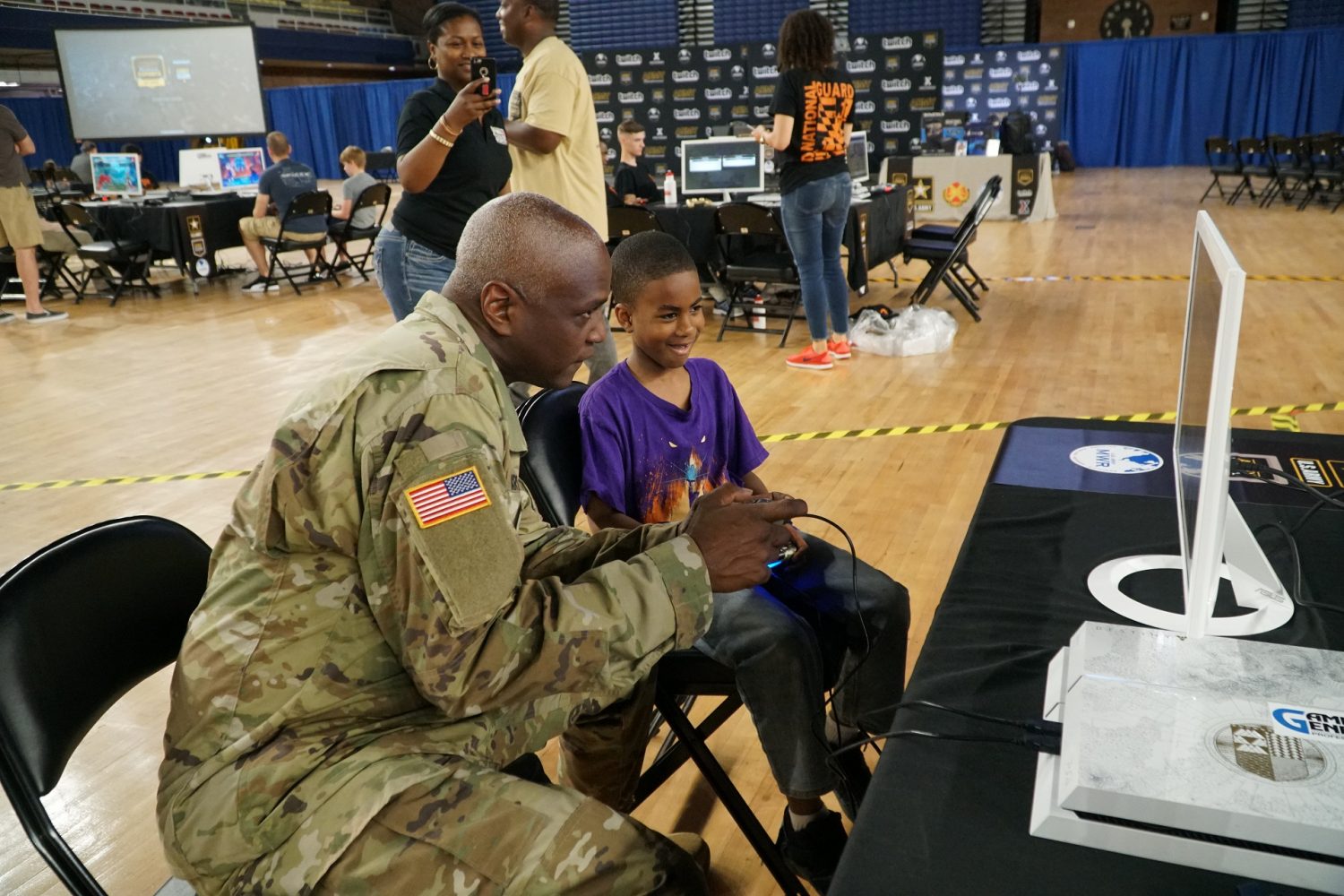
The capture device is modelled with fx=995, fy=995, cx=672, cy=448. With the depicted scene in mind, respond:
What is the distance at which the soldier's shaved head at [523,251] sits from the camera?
1.20 meters

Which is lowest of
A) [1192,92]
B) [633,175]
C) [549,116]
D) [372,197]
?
[372,197]

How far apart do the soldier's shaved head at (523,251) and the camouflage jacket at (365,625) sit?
13 cm

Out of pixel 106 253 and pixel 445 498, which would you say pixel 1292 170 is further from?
pixel 445 498

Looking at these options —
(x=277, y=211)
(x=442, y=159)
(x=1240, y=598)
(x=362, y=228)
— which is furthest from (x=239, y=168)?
(x=1240, y=598)

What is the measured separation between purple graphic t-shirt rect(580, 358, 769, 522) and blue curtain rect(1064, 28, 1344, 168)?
16.7 metres

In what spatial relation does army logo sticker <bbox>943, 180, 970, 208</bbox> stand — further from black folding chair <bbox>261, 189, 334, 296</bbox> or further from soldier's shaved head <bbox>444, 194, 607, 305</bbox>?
soldier's shaved head <bbox>444, 194, 607, 305</bbox>

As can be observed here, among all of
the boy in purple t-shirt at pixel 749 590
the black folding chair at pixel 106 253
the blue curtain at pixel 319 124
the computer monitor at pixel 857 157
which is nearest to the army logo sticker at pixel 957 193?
the computer monitor at pixel 857 157

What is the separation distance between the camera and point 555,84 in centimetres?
317

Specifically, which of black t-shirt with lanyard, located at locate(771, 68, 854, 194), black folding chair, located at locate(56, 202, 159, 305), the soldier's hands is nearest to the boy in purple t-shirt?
the soldier's hands

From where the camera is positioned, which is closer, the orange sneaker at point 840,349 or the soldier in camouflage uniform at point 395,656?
the soldier in camouflage uniform at point 395,656

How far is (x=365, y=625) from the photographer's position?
106 cm

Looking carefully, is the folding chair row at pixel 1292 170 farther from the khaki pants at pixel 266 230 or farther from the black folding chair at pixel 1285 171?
the khaki pants at pixel 266 230

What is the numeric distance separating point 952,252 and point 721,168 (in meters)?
1.75

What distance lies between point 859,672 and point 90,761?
67.7 inches
